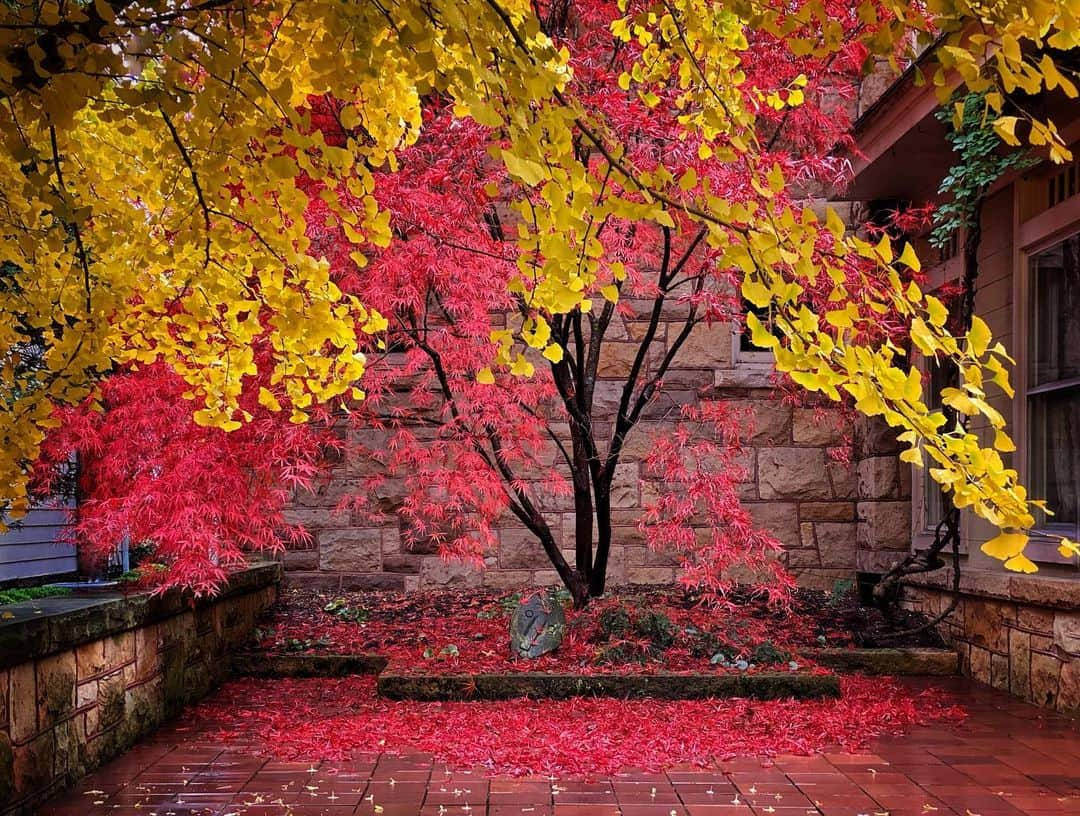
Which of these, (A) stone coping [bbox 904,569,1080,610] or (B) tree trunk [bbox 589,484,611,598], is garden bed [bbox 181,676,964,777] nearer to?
(A) stone coping [bbox 904,569,1080,610]

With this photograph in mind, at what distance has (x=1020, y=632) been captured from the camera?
5.29 metres

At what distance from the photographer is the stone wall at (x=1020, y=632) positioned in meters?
4.83

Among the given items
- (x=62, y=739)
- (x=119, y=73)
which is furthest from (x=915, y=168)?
(x=62, y=739)

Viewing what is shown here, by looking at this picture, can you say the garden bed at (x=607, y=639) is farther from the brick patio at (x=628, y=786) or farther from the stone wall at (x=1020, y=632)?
the brick patio at (x=628, y=786)

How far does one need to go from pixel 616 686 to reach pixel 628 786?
139 centimetres

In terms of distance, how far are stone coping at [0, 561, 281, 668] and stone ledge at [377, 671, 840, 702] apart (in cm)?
142

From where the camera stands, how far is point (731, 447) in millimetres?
6152

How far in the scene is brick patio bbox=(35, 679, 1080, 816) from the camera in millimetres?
3545

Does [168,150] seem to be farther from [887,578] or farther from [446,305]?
[887,578]

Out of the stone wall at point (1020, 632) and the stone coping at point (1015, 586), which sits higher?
the stone coping at point (1015, 586)

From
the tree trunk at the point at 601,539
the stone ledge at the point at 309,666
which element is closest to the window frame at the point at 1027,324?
the tree trunk at the point at 601,539

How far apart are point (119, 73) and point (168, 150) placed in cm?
66

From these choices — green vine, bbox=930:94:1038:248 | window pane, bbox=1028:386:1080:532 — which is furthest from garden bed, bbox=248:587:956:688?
green vine, bbox=930:94:1038:248

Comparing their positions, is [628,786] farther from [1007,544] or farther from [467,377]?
[467,377]
